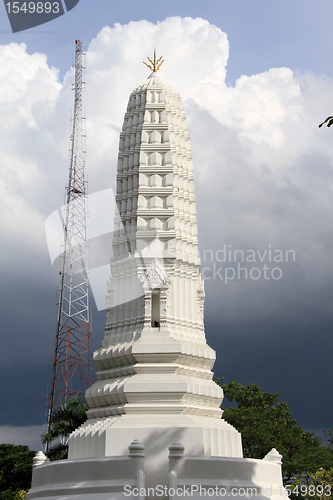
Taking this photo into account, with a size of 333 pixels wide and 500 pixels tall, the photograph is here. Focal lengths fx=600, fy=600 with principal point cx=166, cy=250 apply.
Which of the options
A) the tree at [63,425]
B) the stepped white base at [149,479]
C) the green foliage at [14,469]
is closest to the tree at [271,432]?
the tree at [63,425]

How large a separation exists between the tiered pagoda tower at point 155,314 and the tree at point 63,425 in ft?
41.3

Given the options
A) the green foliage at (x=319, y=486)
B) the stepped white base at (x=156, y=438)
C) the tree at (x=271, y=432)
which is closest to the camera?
the stepped white base at (x=156, y=438)

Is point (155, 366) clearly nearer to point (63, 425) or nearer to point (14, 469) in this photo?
point (63, 425)

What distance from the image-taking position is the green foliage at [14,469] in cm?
4472

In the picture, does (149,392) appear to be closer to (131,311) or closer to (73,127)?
(131,311)

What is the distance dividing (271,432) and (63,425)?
16620 mm

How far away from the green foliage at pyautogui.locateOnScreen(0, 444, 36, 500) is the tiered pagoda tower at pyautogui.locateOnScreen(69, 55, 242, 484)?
22459mm

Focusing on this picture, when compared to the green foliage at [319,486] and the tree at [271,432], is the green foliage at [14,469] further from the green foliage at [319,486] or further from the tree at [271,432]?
the green foliage at [319,486]

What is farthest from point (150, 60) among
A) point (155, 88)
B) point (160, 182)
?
point (160, 182)

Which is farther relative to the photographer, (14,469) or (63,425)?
(14,469)

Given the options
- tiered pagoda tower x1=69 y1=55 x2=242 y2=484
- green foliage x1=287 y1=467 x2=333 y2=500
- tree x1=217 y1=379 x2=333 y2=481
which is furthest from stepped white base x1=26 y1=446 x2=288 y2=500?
tree x1=217 y1=379 x2=333 y2=481

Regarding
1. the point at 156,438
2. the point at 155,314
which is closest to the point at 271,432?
the point at 155,314

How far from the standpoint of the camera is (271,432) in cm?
4541

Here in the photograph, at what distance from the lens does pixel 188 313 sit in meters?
26.5
